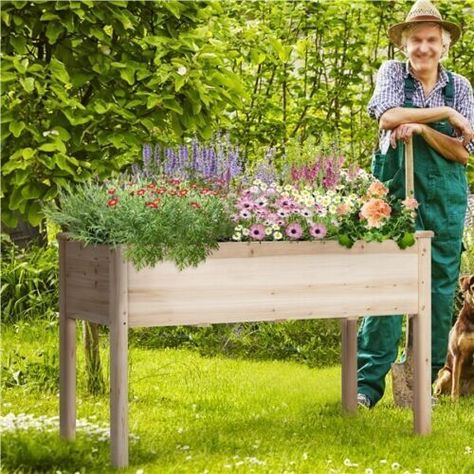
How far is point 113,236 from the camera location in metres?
4.62

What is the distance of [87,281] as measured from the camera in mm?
4848

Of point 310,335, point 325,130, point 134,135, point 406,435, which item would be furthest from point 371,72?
point 406,435

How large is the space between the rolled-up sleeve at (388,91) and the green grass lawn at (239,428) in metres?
1.46

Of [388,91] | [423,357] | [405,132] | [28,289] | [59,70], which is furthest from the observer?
[28,289]

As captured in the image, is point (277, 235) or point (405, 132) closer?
point (277, 235)

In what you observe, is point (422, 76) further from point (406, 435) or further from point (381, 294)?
point (406, 435)

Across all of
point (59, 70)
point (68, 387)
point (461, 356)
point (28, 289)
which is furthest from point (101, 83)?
point (28, 289)

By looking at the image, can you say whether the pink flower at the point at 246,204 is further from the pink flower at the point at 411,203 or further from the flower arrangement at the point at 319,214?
the pink flower at the point at 411,203

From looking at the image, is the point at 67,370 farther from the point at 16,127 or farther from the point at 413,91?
the point at 413,91

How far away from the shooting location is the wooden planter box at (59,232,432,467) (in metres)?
A: 4.63

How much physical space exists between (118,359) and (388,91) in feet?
6.97

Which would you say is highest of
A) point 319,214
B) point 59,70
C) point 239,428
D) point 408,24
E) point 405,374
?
point 408,24

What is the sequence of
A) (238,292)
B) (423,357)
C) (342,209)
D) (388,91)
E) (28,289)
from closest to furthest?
(238,292), (342,209), (423,357), (388,91), (28,289)

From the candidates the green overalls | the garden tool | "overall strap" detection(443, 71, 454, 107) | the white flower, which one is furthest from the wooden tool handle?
the white flower
